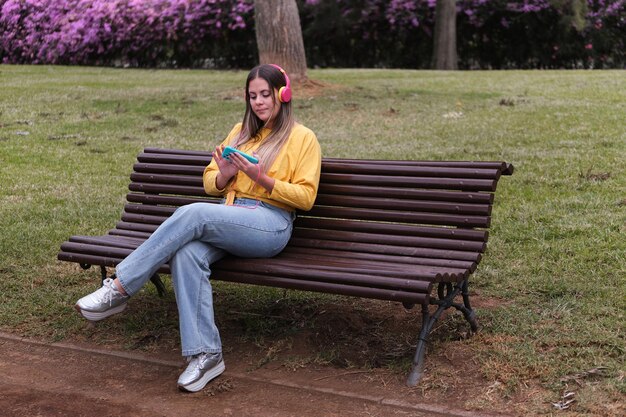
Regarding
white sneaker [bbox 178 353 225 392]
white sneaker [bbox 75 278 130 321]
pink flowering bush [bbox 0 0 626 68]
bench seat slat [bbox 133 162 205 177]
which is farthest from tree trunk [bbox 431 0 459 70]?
white sneaker [bbox 178 353 225 392]

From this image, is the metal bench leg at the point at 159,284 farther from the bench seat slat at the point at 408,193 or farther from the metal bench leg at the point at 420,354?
the metal bench leg at the point at 420,354

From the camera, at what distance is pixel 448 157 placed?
9.24 metres

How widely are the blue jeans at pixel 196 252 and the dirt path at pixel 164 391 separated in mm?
236

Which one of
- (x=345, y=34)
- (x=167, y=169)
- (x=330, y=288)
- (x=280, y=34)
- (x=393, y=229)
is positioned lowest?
(x=330, y=288)

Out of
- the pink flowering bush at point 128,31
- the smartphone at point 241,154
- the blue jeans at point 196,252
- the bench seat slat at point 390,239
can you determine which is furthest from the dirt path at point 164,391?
the pink flowering bush at point 128,31

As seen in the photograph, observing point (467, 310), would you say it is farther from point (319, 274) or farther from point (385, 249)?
point (319, 274)

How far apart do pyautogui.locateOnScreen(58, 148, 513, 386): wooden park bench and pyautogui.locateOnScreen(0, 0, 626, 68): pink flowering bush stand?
16.1 metres

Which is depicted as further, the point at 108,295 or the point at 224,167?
the point at 224,167

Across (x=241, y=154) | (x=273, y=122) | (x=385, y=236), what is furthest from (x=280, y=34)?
(x=241, y=154)

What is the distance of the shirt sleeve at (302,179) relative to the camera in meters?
4.81

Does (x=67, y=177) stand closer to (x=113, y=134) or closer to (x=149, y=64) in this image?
(x=113, y=134)

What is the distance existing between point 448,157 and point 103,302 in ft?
16.9

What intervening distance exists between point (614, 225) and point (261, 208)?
288 centimetres

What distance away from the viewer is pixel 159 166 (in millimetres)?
5836
